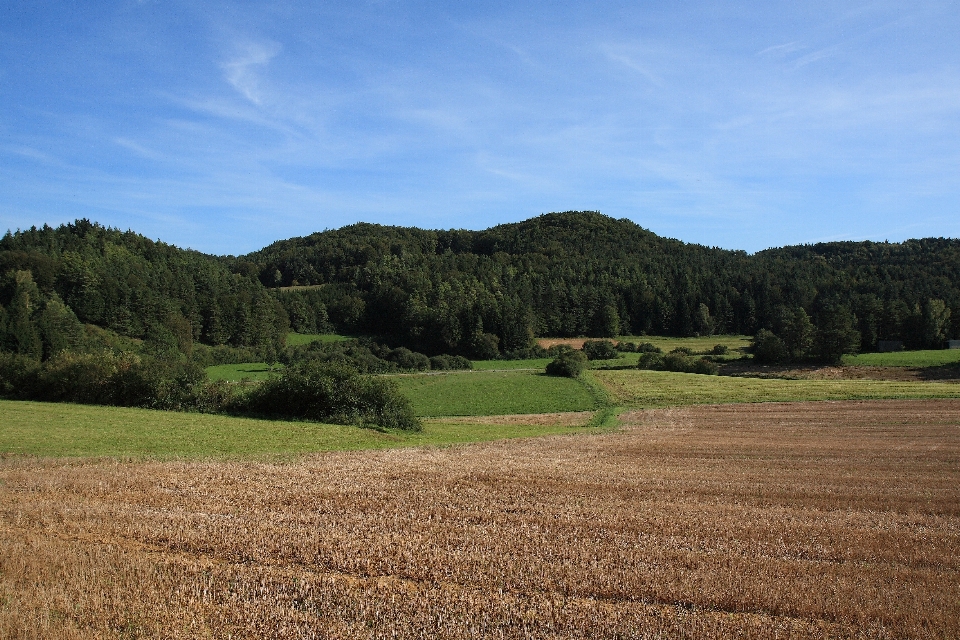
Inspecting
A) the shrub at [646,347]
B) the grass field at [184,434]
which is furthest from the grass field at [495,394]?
the shrub at [646,347]

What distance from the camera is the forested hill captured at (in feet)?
373

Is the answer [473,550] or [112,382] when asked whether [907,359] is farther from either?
[112,382]

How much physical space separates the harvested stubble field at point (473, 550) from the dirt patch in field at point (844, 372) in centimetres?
6179

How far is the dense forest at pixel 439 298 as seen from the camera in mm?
94188

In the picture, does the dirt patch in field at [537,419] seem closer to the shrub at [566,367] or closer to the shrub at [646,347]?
the shrub at [566,367]

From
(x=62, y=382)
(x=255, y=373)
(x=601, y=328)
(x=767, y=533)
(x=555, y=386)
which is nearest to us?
(x=767, y=533)

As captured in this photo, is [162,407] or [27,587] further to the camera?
[162,407]

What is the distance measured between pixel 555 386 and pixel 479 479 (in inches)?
2065

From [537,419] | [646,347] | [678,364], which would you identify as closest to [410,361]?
[678,364]

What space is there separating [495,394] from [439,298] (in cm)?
6602

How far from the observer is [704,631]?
354 inches

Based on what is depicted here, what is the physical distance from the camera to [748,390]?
64.3 m

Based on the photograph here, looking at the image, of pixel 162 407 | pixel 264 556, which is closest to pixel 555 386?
pixel 162 407

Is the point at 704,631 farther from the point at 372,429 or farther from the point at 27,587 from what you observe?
the point at 372,429
